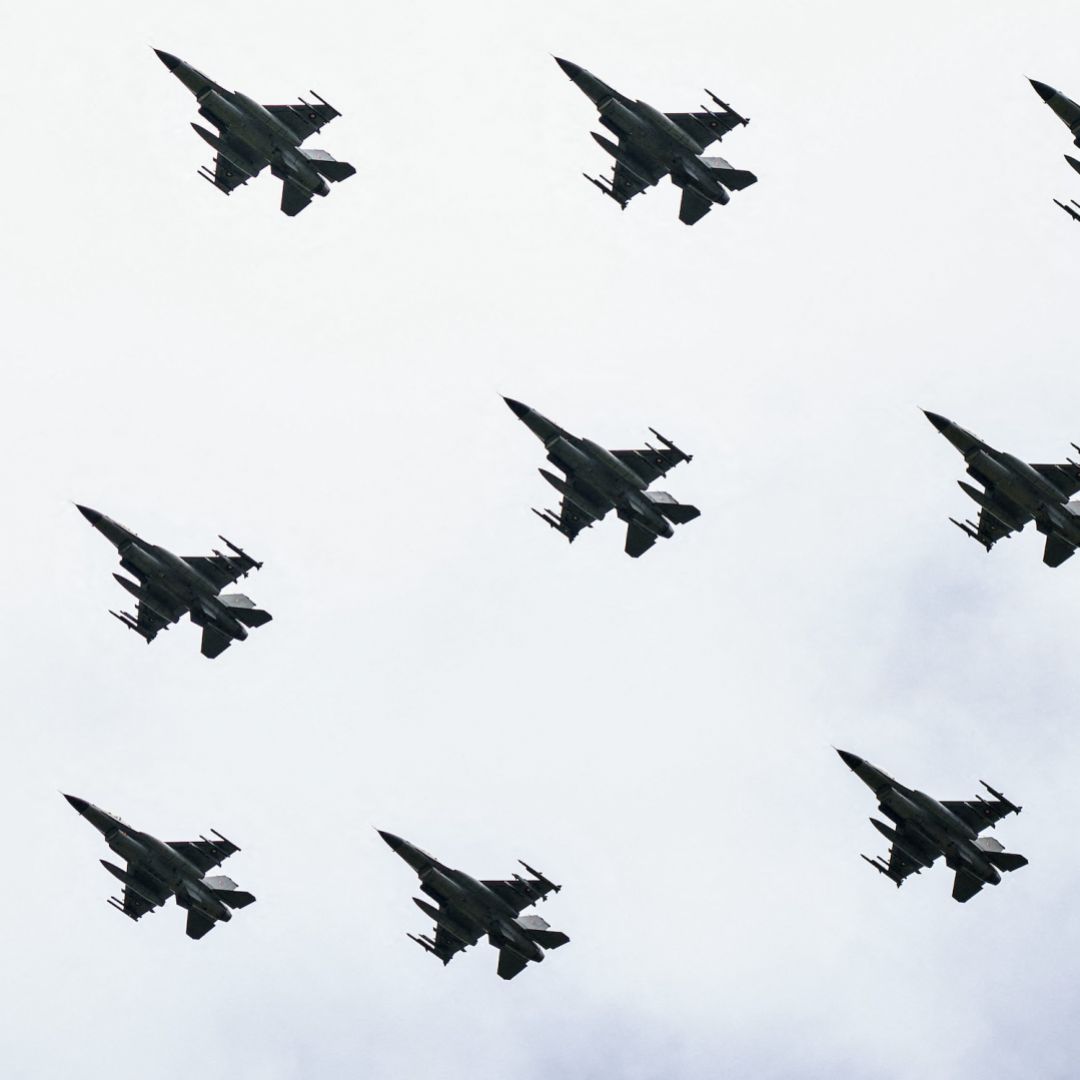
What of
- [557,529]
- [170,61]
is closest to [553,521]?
[557,529]

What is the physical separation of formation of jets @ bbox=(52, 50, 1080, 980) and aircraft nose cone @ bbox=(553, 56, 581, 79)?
8cm

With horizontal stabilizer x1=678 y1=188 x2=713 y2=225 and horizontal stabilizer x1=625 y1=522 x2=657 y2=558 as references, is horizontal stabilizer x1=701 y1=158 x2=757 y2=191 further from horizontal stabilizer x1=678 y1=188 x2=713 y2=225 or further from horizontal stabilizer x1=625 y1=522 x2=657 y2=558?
horizontal stabilizer x1=625 y1=522 x2=657 y2=558

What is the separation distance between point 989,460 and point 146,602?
30063mm

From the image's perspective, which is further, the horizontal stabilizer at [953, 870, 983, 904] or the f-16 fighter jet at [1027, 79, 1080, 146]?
the horizontal stabilizer at [953, 870, 983, 904]

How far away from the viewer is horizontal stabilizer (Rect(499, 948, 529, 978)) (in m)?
103

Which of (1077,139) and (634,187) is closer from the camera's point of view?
(1077,139)

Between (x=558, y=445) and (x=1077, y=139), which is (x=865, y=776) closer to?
(x=558, y=445)

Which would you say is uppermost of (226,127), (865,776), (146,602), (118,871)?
(226,127)

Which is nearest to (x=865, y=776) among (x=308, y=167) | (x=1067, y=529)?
(x=1067, y=529)

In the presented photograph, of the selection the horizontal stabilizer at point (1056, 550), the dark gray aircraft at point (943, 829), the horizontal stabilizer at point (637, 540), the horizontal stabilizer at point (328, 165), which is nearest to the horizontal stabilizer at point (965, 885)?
the dark gray aircraft at point (943, 829)

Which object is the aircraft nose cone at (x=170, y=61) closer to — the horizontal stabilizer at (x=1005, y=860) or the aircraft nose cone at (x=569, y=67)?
the aircraft nose cone at (x=569, y=67)

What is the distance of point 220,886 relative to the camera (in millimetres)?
104188

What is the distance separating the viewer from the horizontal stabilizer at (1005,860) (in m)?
104

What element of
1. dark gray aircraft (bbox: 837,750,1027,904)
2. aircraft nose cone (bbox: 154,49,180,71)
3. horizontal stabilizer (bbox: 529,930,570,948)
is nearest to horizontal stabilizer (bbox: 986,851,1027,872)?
dark gray aircraft (bbox: 837,750,1027,904)
